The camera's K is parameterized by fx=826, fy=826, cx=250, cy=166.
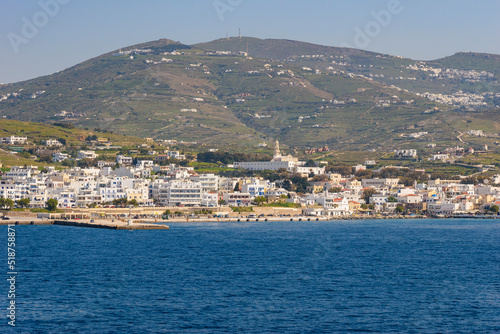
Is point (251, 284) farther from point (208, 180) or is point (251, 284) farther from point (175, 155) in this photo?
point (175, 155)

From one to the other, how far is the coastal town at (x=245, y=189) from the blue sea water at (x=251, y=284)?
96.3ft

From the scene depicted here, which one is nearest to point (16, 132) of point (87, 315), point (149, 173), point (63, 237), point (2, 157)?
point (2, 157)

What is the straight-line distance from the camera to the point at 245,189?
109m

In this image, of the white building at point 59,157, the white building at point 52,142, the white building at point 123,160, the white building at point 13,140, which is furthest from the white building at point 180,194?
the white building at point 13,140

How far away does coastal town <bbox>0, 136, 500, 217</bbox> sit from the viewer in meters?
96.6

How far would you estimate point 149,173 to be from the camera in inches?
4729

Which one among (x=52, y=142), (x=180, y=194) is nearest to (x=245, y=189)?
(x=180, y=194)

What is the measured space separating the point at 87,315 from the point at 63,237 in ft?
109

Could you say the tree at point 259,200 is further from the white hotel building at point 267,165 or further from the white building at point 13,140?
the white building at point 13,140

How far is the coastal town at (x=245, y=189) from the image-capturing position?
9662 centimetres

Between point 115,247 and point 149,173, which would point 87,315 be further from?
point 149,173

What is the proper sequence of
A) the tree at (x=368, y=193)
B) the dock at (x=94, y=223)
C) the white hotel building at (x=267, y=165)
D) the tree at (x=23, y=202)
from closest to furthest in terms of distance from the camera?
the dock at (x=94, y=223)
the tree at (x=23, y=202)
the tree at (x=368, y=193)
the white hotel building at (x=267, y=165)

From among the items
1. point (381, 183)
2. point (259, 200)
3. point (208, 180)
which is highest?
point (381, 183)

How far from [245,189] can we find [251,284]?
68.9m
